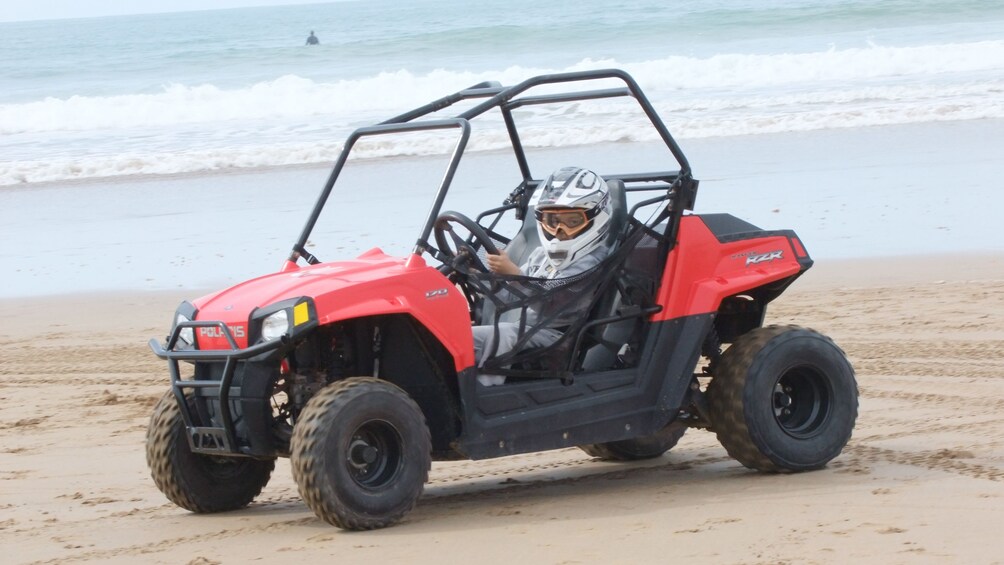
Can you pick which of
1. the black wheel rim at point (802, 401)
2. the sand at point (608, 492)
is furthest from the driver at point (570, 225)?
the black wheel rim at point (802, 401)

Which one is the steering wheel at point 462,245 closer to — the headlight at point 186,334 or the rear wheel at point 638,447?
the headlight at point 186,334

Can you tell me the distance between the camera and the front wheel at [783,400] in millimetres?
6281

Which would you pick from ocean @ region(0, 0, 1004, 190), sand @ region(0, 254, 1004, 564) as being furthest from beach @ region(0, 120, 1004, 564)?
ocean @ region(0, 0, 1004, 190)

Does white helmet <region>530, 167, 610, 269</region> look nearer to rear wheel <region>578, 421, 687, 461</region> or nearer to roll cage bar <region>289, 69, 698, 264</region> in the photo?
roll cage bar <region>289, 69, 698, 264</region>

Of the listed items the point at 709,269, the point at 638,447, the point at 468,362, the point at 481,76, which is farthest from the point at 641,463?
the point at 481,76

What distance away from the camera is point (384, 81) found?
34.6 m

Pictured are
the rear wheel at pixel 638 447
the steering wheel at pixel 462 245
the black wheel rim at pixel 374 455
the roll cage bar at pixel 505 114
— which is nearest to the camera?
the black wheel rim at pixel 374 455

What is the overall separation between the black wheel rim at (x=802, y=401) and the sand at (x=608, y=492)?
8.9 inches

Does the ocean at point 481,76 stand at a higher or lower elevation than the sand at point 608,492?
higher

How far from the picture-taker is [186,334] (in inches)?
225

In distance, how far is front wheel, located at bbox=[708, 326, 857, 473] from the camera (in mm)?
6281

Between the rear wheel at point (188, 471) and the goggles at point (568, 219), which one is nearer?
the rear wheel at point (188, 471)

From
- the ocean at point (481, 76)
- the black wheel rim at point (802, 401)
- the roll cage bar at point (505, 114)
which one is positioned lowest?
the black wheel rim at point (802, 401)

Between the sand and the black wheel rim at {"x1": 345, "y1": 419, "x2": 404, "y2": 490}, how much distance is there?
0.22 meters
